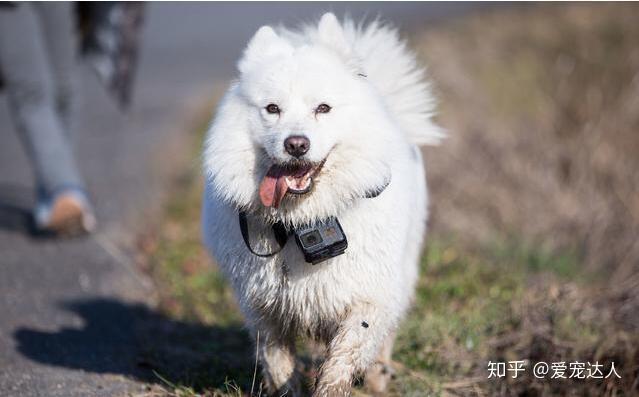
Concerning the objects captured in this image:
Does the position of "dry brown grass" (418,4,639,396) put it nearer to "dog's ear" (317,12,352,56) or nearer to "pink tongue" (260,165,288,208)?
"pink tongue" (260,165,288,208)

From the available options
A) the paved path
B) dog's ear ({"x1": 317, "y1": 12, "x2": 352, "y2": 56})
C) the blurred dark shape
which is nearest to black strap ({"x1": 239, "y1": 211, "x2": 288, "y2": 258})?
dog's ear ({"x1": 317, "y1": 12, "x2": 352, "y2": 56})

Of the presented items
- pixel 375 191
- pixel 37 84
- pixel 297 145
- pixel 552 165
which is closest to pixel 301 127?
pixel 297 145

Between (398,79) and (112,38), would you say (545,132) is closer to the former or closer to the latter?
(112,38)

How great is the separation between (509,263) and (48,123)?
3.87 metres

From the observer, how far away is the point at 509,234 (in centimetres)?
794

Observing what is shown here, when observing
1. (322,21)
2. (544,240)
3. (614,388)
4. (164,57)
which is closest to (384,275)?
(322,21)

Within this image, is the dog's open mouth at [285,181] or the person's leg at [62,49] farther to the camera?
the person's leg at [62,49]

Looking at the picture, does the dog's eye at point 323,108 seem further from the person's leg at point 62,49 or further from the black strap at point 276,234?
the person's leg at point 62,49

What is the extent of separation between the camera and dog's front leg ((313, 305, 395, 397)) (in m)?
3.35

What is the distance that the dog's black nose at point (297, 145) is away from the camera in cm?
319

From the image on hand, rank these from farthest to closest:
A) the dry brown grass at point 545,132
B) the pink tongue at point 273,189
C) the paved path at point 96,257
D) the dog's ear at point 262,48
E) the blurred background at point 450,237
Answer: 1. the dry brown grass at point 545,132
2. the blurred background at point 450,237
3. the paved path at point 96,257
4. the dog's ear at point 262,48
5. the pink tongue at point 273,189

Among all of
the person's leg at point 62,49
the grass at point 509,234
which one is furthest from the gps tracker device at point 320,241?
the person's leg at point 62,49

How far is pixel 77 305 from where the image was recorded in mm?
5105

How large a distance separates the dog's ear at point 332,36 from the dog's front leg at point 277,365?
1305 mm
